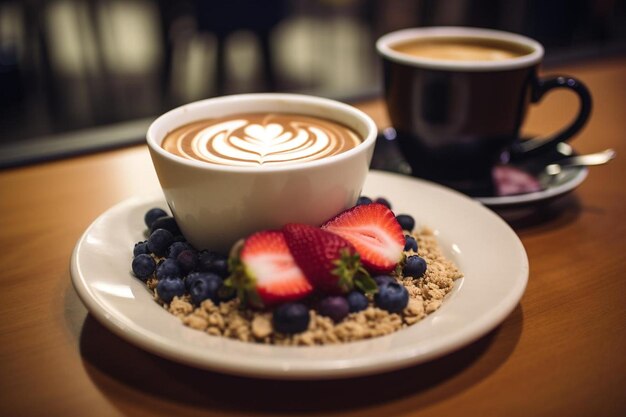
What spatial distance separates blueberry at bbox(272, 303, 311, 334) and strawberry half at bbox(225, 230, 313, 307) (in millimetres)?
25

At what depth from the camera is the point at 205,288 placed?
2.49ft

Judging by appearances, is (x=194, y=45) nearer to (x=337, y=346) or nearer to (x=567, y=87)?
(x=567, y=87)

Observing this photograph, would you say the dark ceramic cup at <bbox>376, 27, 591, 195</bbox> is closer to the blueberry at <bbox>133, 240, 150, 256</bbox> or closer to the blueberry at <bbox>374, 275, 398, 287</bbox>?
the blueberry at <bbox>374, 275, 398, 287</bbox>

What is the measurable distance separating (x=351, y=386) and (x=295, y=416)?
76 millimetres

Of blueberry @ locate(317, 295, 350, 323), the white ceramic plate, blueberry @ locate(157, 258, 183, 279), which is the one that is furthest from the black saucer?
blueberry @ locate(157, 258, 183, 279)

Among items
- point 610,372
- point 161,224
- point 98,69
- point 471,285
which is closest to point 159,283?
point 161,224

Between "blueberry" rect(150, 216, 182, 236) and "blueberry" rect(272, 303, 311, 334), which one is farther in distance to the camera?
"blueberry" rect(150, 216, 182, 236)

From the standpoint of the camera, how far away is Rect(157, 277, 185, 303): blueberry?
0.77 meters

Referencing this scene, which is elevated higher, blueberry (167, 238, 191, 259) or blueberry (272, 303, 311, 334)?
blueberry (272, 303, 311, 334)

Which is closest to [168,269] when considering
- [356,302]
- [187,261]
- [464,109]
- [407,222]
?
[187,261]

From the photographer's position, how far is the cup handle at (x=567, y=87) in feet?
3.89

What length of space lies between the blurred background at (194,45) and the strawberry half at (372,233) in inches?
80.9

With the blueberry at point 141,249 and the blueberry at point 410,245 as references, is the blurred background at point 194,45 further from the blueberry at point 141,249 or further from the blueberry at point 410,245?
the blueberry at point 410,245

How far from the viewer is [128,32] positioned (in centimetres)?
490
